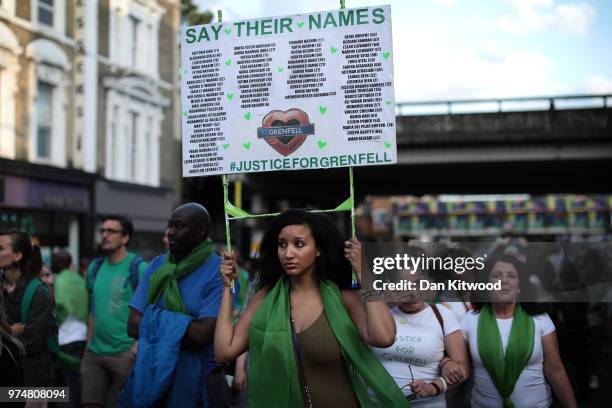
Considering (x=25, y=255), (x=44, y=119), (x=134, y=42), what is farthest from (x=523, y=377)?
(x=134, y=42)

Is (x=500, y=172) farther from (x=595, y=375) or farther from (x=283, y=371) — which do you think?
(x=283, y=371)

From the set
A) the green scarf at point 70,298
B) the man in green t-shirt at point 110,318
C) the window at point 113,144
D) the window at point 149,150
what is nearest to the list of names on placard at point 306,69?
the man in green t-shirt at point 110,318

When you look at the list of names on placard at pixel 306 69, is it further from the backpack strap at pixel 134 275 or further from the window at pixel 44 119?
the window at pixel 44 119

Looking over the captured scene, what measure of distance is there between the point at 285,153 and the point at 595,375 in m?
7.46

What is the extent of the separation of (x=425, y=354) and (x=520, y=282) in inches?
27.7

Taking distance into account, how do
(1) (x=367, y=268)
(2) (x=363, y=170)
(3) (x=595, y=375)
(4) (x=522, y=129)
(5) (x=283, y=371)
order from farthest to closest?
1. (2) (x=363, y=170)
2. (4) (x=522, y=129)
3. (3) (x=595, y=375)
4. (1) (x=367, y=268)
5. (5) (x=283, y=371)

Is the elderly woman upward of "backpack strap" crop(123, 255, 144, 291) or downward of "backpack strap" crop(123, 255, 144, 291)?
downward

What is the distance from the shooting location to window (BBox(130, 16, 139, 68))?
24.1 metres

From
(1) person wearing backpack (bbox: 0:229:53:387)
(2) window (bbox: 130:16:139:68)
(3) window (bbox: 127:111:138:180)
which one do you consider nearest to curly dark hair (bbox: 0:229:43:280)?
(1) person wearing backpack (bbox: 0:229:53:387)

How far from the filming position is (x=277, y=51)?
14.4 ft

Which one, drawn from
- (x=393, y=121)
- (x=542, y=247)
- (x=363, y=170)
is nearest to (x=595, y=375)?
(x=542, y=247)

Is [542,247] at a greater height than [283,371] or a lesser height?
greater

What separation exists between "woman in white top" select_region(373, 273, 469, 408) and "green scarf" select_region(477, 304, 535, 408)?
14 centimetres

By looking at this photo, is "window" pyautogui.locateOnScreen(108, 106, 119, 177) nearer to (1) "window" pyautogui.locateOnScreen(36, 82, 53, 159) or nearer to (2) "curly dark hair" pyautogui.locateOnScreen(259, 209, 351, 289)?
(1) "window" pyautogui.locateOnScreen(36, 82, 53, 159)
